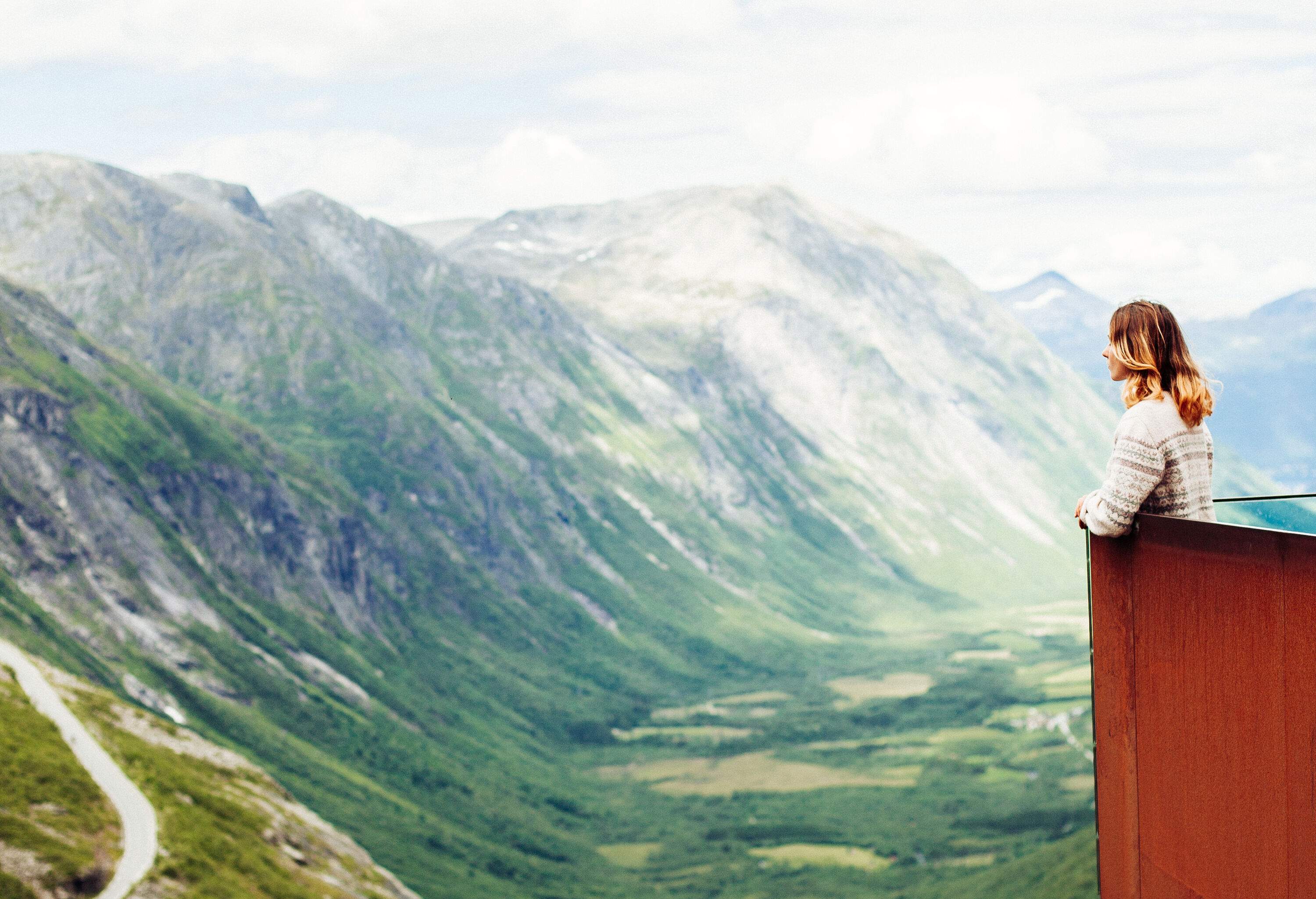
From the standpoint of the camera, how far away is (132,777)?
128750mm

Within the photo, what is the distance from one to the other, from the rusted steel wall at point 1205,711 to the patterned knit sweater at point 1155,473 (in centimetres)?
26

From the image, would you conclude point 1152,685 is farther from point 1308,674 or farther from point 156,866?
point 156,866

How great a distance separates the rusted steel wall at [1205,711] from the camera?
358 inches

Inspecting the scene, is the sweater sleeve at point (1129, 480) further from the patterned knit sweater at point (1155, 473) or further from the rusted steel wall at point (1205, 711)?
the rusted steel wall at point (1205, 711)

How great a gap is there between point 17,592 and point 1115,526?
206 m

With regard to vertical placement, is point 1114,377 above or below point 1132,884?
above

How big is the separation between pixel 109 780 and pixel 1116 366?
429 ft

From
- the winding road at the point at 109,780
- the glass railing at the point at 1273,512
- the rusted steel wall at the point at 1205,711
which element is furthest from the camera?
the winding road at the point at 109,780

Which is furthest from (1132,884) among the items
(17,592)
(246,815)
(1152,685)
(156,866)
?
(17,592)

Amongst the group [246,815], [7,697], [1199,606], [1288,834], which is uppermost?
[1199,606]

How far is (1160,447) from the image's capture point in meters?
10.9

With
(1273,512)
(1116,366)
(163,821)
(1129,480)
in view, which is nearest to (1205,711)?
(1273,512)

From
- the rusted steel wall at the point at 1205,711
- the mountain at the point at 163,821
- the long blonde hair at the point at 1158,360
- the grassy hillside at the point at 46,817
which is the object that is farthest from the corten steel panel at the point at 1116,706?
the mountain at the point at 163,821

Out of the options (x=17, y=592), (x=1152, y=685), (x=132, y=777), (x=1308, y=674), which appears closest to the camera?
(x=1308, y=674)
